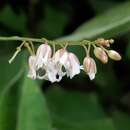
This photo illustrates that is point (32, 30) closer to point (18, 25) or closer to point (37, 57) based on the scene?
point (18, 25)

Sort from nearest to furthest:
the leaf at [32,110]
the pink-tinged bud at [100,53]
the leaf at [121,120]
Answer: the pink-tinged bud at [100,53] < the leaf at [32,110] < the leaf at [121,120]

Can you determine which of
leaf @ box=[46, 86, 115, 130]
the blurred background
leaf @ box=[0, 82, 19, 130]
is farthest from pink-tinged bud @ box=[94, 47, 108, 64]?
leaf @ box=[46, 86, 115, 130]

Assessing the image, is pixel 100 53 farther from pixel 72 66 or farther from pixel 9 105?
pixel 9 105

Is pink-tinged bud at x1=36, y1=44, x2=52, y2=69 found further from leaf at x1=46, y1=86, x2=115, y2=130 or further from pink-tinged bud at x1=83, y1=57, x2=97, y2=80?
leaf at x1=46, y1=86, x2=115, y2=130

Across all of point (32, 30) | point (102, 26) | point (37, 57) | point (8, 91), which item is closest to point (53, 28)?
point (32, 30)

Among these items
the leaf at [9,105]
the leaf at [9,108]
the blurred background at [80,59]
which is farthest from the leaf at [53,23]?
the leaf at [9,108]

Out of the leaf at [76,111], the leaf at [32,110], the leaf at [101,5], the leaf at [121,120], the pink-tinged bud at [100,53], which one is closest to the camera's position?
the pink-tinged bud at [100,53]

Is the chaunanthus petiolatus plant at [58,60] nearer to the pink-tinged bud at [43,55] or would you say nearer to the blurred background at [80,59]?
the pink-tinged bud at [43,55]

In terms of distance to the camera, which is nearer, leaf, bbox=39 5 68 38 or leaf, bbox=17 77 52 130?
leaf, bbox=17 77 52 130
